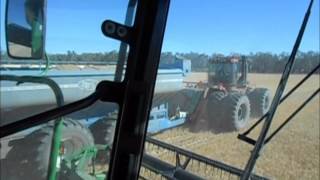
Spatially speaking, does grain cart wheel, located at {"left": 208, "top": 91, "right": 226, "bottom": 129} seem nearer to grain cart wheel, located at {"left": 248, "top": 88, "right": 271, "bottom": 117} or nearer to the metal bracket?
grain cart wheel, located at {"left": 248, "top": 88, "right": 271, "bottom": 117}

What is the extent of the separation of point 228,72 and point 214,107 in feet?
0.67

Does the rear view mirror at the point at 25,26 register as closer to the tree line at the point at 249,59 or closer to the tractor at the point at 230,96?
the tree line at the point at 249,59

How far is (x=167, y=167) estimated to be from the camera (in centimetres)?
210

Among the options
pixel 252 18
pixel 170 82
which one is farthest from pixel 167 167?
pixel 252 18

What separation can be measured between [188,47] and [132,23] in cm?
37

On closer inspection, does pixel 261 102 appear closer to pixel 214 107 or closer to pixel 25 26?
pixel 214 107

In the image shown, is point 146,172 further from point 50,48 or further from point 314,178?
point 314,178

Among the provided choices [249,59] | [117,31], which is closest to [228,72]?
[249,59]

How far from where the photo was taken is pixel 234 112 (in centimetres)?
229

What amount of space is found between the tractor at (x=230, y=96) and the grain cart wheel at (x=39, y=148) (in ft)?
2.13

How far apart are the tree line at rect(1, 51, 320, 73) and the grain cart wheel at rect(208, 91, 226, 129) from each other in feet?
0.77

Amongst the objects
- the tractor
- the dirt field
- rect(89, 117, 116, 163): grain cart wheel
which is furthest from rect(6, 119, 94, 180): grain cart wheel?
the tractor

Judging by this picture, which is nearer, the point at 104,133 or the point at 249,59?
the point at 104,133

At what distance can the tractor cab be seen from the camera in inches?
72.5
